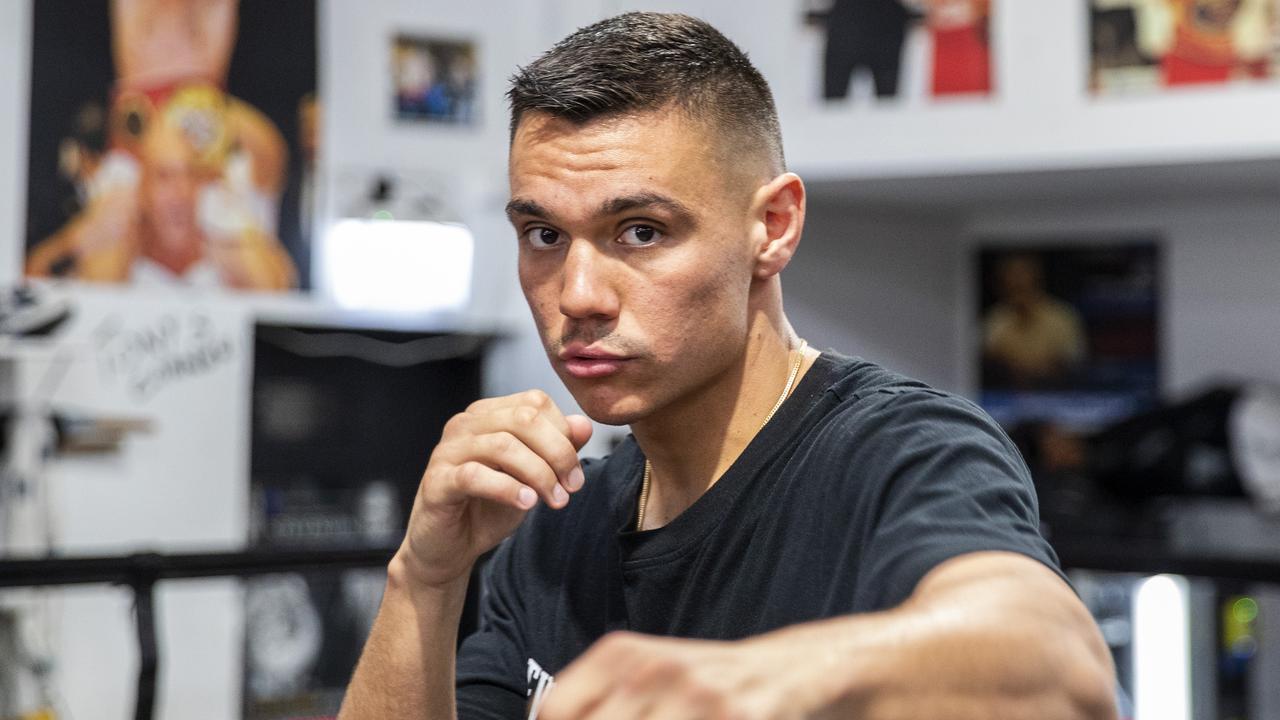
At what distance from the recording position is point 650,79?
1.13m

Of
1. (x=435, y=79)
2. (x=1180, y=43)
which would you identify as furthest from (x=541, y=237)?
(x=435, y=79)

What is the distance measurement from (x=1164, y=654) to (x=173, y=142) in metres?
3.35

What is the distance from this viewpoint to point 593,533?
4.35ft

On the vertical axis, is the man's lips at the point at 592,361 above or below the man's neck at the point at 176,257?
below

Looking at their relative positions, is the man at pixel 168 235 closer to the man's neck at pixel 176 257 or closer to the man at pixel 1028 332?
the man's neck at pixel 176 257

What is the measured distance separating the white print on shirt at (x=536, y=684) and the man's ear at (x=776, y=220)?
17.7 inches

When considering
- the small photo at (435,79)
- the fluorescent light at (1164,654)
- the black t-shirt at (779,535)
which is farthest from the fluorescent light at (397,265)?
the black t-shirt at (779,535)

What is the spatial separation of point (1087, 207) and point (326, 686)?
3.15m

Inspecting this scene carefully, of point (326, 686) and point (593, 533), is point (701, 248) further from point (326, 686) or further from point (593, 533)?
point (326, 686)

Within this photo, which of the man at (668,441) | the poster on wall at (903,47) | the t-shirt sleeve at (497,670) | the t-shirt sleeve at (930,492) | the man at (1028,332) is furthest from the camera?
the man at (1028,332)

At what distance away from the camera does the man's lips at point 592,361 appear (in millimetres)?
1141

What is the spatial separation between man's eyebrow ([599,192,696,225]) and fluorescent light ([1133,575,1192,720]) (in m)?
2.79

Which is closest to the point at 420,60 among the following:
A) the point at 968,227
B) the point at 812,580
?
the point at 968,227

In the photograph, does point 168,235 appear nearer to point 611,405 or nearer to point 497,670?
point 497,670
